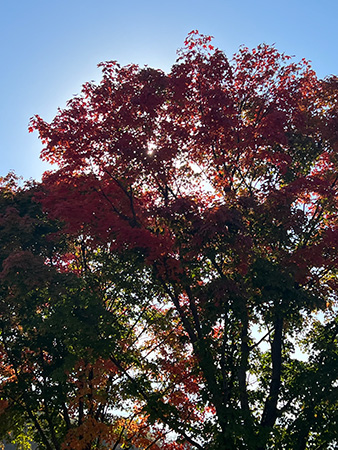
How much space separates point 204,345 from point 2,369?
7772 millimetres

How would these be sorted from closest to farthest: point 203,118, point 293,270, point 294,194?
1. point 293,270
2. point 294,194
3. point 203,118

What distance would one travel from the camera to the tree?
1108cm

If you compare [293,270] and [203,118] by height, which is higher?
[203,118]

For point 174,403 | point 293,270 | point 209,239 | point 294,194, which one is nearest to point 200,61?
point 294,194

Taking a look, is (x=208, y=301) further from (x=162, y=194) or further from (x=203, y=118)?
(x=203, y=118)

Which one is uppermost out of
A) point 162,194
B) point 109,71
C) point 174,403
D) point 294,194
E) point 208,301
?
point 109,71

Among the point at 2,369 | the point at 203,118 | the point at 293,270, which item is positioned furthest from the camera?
the point at 2,369

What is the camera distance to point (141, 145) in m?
12.4

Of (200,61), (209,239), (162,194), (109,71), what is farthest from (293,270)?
(109,71)

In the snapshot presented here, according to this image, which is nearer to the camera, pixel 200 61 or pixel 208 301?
pixel 208 301

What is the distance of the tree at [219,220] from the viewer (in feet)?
36.3

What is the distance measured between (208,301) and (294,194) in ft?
12.4

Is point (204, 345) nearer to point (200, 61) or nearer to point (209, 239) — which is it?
point (209, 239)

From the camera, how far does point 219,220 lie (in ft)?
34.9
